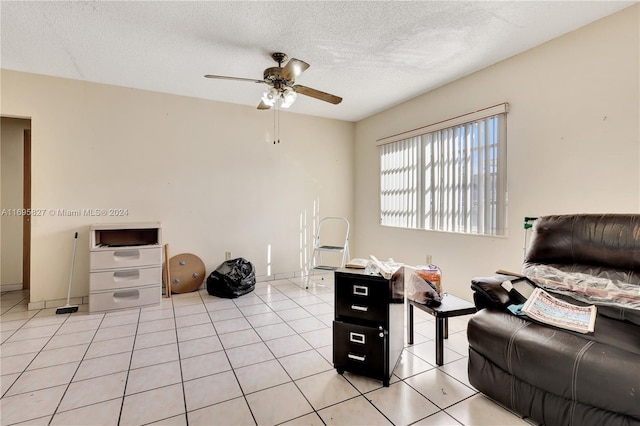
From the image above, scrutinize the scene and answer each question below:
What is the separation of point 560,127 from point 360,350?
2405 mm

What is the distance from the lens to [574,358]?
49.9 inches

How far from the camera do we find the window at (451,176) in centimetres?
288

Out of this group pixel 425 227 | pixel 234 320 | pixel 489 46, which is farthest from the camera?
pixel 425 227

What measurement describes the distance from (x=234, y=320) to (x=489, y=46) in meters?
3.38

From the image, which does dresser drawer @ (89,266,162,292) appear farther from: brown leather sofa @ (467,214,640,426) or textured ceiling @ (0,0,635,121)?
brown leather sofa @ (467,214,640,426)

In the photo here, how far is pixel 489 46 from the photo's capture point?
251 cm

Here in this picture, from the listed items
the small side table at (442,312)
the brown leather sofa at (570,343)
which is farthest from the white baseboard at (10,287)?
the brown leather sofa at (570,343)

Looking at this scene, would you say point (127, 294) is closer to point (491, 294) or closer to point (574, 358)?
point (491, 294)

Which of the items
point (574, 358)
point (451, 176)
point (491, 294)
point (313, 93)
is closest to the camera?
point (574, 358)

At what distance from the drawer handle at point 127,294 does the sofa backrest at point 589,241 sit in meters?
3.65

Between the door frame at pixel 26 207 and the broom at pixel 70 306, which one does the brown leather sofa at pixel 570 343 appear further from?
the door frame at pixel 26 207

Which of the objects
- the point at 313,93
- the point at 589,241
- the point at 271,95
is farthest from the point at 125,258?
the point at 589,241

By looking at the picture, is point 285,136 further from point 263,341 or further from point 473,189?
point 263,341

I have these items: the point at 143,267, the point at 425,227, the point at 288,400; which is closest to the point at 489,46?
the point at 425,227
